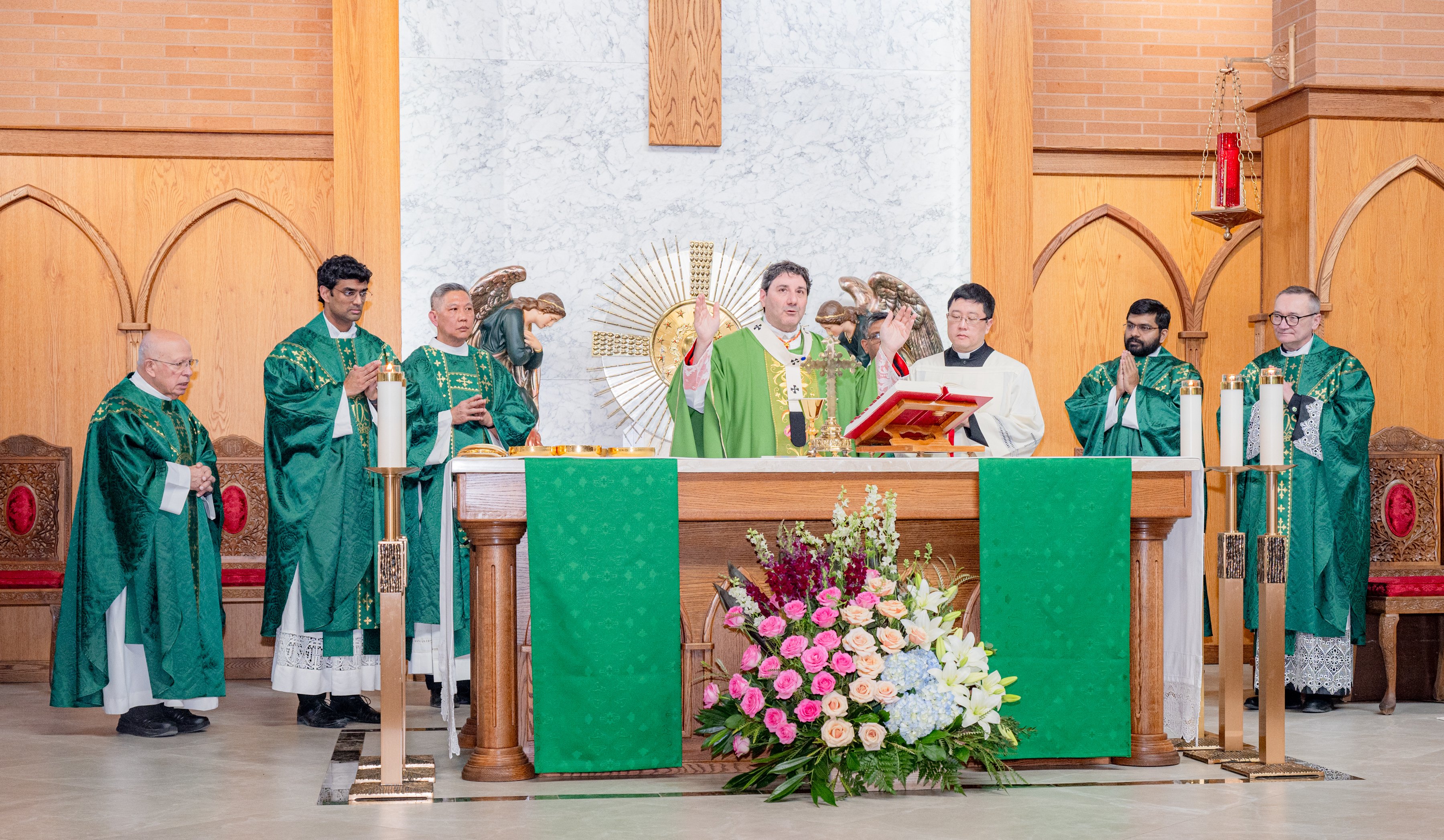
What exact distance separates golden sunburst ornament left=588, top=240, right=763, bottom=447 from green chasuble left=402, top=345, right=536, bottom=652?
1.03 meters

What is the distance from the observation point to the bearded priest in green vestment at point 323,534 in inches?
221

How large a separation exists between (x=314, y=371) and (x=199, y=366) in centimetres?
214

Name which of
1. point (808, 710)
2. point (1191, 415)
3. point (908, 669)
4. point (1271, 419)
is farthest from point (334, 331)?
point (1271, 419)

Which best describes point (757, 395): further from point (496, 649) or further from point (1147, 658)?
point (1147, 658)

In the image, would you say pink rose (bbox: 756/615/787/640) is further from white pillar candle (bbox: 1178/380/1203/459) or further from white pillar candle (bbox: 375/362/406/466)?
white pillar candle (bbox: 1178/380/1203/459)

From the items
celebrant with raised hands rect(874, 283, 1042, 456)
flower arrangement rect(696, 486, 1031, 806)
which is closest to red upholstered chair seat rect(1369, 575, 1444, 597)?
celebrant with raised hands rect(874, 283, 1042, 456)

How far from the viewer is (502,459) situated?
416cm

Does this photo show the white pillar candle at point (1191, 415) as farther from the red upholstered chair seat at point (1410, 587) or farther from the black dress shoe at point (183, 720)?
the black dress shoe at point (183, 720)

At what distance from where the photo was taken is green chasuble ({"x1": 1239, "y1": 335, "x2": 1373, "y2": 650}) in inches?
242

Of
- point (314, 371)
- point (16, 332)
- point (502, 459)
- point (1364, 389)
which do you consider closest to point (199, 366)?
point (16, 332)

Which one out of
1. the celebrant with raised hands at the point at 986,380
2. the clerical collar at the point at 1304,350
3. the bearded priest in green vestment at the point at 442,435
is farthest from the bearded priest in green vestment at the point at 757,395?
the clerical collar at the point at 1304,350

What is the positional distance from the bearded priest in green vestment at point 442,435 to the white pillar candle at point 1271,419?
3133 millimetres

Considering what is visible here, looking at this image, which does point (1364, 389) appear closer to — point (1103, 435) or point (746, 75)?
point (1103, 435)

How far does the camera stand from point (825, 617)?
154 inches
